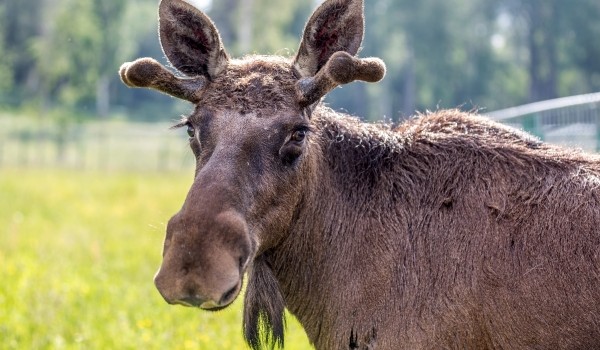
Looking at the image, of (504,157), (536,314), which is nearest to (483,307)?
(536,314)

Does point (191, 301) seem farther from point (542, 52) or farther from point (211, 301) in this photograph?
point (542, 52)

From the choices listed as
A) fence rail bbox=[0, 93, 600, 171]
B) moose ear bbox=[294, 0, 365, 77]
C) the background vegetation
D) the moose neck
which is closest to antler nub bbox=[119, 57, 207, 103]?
moose ear bbox=[294, 0, 365, 77]

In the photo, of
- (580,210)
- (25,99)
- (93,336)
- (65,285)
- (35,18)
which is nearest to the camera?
(580,210)

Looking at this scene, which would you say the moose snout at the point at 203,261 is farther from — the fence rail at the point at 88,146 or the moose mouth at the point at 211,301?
the fence rail at the point at 88,146

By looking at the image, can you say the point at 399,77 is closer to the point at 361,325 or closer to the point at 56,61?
the point at 56,61

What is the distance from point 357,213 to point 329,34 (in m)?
1.03

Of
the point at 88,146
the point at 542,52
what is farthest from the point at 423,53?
the point at 88,146

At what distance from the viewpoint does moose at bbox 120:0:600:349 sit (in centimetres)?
382

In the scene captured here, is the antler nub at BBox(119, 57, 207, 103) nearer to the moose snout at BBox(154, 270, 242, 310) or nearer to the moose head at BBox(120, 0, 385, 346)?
the moose head at BBox(120, 0, 385, 346)

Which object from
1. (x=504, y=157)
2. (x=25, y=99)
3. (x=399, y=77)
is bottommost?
(x=399, y=77)

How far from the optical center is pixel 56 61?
41.6 m

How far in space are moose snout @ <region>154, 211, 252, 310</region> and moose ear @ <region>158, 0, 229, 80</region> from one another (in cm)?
114

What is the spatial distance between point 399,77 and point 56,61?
2609 cm

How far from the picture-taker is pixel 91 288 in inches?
360
